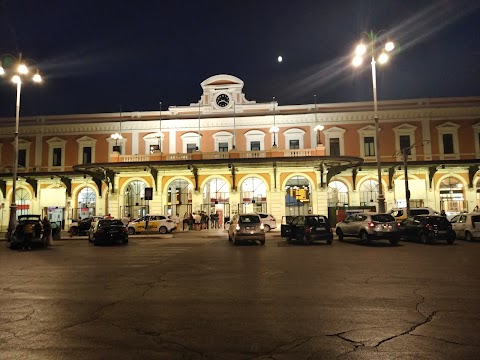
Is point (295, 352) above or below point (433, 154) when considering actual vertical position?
below

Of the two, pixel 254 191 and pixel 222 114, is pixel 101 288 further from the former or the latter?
pixel 222 114

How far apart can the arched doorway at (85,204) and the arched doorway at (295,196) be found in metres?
18.3

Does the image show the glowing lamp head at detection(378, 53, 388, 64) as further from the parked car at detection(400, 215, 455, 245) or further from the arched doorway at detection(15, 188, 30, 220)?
the arched doorway at detection(15, 188, 30, 220)

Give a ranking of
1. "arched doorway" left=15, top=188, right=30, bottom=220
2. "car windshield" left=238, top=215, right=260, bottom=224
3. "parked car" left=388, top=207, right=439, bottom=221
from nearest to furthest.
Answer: "car windshield" left=238, top=215, right=260, bottom=224, "parked car" left=388, top=207, right=439, bottom=221, "arched doorway" left=15, top=188, right=30, bottom=220

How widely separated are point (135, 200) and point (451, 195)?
91.9ft

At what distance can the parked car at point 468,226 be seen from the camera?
790 inches

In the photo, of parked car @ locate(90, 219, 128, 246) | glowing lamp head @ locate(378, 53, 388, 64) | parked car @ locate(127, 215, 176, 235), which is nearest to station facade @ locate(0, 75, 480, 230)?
parked car @ locate(127, 215, 176, 235)

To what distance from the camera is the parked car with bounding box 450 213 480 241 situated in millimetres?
20078

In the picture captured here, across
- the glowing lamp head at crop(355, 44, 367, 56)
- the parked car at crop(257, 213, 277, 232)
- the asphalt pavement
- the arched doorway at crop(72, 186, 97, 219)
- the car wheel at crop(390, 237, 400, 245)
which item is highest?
the glowing lamp head at crop(355, 44, 367, 56)

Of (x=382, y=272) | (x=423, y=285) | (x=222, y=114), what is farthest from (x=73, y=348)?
(x=222, y=114)

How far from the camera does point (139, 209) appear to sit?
112 feet

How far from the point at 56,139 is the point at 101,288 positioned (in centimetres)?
3585

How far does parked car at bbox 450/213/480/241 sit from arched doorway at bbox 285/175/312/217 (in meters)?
12.4

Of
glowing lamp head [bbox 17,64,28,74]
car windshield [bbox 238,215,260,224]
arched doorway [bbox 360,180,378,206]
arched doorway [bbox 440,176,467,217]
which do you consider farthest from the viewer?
arched doorway [bbox 360,180,378,206]
